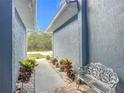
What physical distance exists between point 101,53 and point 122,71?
1.56 m

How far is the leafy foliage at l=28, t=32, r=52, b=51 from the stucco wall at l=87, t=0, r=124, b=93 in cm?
2457

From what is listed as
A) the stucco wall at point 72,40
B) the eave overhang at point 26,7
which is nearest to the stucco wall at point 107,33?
the stucco wall at point 72,40

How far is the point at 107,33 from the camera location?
5.82 meters

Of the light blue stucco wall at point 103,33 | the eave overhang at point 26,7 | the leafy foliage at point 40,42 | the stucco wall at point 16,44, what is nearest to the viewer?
the light blue stucco wall at point 103,33

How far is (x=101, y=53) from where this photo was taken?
641 cm

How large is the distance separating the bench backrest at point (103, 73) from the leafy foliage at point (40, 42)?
81.8 feet

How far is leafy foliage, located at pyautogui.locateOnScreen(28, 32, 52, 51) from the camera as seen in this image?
3200 cm

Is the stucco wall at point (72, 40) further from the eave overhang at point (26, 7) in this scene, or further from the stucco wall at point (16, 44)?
the stucco wall at point (16, 44)

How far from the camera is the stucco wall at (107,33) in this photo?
498cm

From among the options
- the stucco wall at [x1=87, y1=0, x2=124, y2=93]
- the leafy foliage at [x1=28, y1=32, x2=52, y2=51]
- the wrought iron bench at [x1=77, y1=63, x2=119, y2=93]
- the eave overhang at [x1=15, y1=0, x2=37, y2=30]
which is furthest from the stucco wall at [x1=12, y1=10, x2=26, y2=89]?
the leafy foliage at [x1=28, y1=32, x2=52, y2=51]
